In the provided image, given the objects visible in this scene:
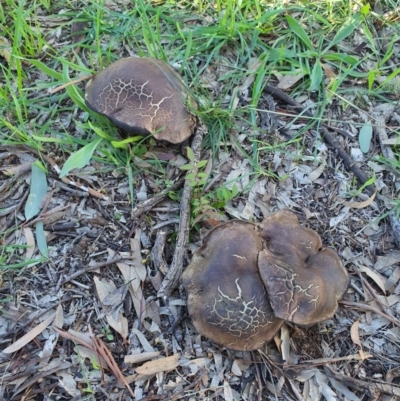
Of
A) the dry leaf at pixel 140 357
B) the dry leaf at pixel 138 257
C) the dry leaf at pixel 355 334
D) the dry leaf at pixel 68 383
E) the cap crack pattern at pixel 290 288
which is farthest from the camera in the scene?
the dry leaf at pixel 138 257

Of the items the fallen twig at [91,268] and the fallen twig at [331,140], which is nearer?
the fallen twig at [91,268]

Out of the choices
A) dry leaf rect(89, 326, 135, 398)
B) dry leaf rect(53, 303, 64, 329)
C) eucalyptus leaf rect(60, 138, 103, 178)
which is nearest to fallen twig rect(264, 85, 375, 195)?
eucalyptus leaf rect(60, 138, 103, 178)

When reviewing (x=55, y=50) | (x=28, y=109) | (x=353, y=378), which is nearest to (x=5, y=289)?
(x=28, y=109)

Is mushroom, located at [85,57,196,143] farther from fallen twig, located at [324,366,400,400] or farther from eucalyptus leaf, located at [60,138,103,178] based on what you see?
fallen twig, located at [324,366,400,400]

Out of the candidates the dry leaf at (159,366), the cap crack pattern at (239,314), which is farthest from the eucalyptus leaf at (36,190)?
the cap crack pattern at (239,314)

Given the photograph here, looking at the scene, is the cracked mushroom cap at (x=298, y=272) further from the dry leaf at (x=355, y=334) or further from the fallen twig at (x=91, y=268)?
the fallen twig at (x=91, y=268)

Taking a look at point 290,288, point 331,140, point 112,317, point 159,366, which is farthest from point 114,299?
point 331,140
